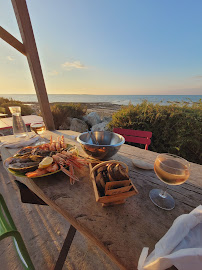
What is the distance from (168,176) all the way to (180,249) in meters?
0.33

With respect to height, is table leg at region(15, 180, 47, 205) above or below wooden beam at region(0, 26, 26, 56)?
below

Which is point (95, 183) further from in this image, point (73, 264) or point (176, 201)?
point (73, 264)

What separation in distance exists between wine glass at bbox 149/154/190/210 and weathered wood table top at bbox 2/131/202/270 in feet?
0.11

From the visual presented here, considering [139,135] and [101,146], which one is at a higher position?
[101,146]

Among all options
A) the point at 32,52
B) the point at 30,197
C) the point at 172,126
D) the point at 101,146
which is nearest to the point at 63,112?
the point at 32,52

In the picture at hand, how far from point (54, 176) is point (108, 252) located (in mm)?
600

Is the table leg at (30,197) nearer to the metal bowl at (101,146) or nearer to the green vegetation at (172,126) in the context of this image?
the metal bowl at (101,146)

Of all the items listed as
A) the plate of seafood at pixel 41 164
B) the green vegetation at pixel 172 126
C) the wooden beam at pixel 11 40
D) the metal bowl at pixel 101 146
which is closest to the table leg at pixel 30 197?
the plate of seafood at pixel 41 164

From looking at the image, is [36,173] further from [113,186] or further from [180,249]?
[180,249]

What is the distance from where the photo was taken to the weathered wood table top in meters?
0.51

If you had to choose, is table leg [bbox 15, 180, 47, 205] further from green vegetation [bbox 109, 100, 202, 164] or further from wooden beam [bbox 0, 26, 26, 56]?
green vegetation [bbox 109, 100, 202, 164]

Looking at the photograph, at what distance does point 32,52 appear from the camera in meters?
1.98

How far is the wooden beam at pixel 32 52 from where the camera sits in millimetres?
1754

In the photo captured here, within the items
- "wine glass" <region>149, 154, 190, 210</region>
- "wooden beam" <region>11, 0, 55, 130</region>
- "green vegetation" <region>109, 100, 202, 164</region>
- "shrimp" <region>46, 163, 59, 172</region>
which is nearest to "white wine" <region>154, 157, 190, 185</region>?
"wine glass" <region>149, 154, 190, 210</region>
